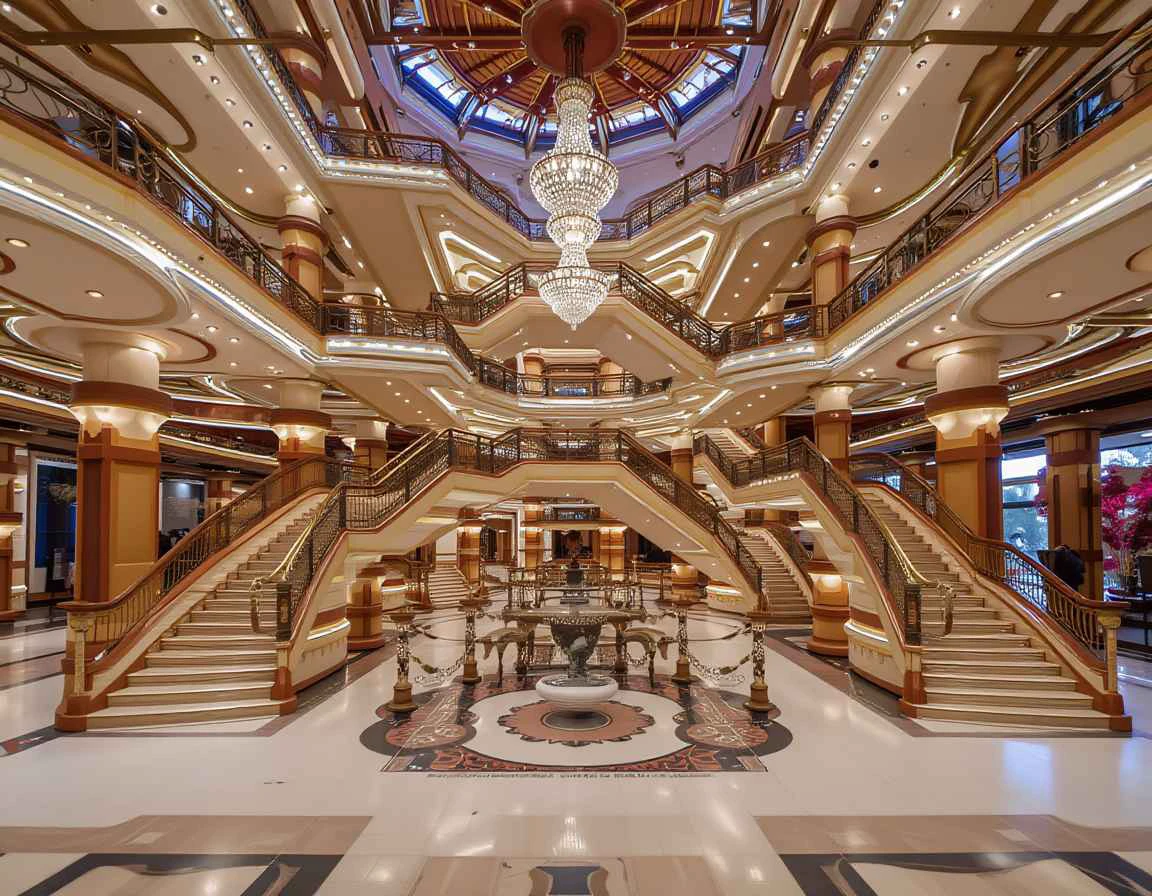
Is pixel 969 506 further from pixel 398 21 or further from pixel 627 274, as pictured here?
pixel 398 21

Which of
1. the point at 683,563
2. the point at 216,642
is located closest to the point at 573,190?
the point at 216,642

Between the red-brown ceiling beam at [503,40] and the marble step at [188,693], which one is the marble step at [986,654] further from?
the red-brown ceiling beam at [503,40]

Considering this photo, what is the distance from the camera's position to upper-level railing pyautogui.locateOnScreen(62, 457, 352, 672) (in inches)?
269

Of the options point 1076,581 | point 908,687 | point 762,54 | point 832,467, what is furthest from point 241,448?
point 1076,581

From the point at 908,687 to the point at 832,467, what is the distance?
12.8ft

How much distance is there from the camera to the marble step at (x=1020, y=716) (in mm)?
6242

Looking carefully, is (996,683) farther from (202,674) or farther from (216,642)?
(216,642)

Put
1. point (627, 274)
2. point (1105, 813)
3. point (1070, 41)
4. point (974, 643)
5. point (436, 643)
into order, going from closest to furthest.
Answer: point (1105, 813)
point (1070, 41)
point (974, 643)
point (436, 643)
point (627, 274)

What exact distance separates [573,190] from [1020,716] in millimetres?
8377

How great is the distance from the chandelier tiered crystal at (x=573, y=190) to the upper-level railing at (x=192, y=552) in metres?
5.94

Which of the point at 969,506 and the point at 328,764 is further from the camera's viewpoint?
the point at 969,506

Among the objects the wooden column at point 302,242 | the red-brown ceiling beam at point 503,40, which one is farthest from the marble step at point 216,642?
the red-brown ceiling beam at point 503,40

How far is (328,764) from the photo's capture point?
5281 mm

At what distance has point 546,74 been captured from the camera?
20234mm
